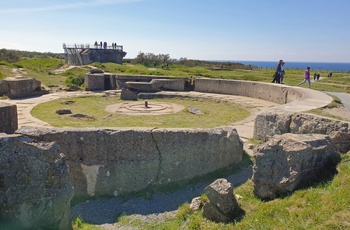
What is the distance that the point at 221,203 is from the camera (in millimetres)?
4957

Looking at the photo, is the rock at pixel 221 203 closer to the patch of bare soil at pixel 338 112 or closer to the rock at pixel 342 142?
the rock at pixel 342 142

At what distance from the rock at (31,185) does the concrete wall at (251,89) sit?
36.0ft

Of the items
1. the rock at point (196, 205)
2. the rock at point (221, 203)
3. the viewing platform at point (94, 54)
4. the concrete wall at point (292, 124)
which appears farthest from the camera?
the viewing platform at point (94, 54)

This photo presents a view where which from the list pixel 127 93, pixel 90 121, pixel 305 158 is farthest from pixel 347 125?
pixel 127 93

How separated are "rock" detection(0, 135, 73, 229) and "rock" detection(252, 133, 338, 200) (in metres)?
3.15

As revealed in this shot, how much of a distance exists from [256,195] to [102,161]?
3227mm

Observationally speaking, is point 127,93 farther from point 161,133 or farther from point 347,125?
point 347,125

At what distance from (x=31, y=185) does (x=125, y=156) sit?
8.35 feet

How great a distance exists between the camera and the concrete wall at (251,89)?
49.3 ft

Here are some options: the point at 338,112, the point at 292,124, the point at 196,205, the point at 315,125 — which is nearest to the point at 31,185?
the point at 196,205

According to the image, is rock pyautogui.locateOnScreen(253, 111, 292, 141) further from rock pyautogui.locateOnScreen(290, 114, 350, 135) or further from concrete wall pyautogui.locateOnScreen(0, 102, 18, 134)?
concrete wall pyautogui.locateOnScreen(0, 102, 18, 134)

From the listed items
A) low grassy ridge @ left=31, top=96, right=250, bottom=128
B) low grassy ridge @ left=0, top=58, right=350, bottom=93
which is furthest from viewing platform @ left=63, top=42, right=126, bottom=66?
low grassy ridge @ left=31, top=96, right=250, bottom=128

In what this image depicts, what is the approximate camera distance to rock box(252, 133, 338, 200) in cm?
513

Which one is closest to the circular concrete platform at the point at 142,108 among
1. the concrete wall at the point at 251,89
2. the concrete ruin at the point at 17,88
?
the concrete wall at the point at 251,89
